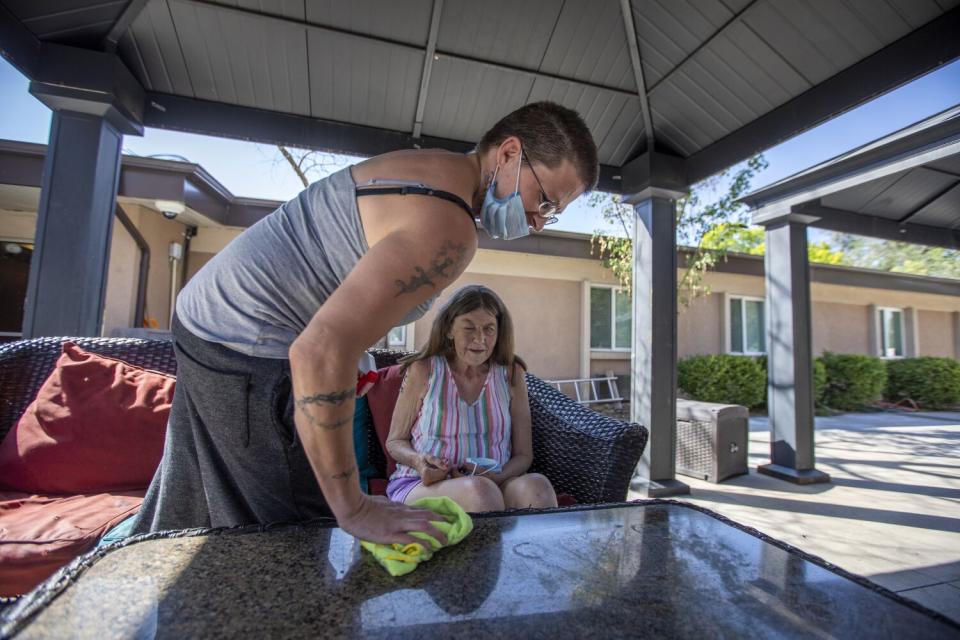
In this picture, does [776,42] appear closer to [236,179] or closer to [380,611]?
[380,611]

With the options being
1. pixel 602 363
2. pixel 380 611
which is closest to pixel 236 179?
pixel 602 363

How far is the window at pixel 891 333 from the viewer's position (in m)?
13.2

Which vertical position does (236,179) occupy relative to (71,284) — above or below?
above

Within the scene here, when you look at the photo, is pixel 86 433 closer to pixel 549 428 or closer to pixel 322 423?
pixel 322 423

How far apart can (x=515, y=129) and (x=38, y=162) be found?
6.92 metres

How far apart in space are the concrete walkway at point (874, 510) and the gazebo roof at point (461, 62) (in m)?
2.64

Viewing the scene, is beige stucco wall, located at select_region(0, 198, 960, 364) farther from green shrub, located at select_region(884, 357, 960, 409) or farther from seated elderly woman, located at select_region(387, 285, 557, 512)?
seated elderly woman, located at select_region(387, 285, 557, 512)

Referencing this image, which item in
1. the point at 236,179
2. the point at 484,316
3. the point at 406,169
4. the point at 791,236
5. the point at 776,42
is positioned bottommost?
the point at 484,316

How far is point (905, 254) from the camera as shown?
23.0 meters

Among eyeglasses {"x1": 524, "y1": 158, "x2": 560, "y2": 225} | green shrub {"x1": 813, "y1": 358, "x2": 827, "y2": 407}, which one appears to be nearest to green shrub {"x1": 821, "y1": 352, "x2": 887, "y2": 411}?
green shrub {"x1": 813, "y1": 358, "x2": 827, "y2": 407}

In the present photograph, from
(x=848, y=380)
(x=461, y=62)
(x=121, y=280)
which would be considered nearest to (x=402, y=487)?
(x=461, y=62)

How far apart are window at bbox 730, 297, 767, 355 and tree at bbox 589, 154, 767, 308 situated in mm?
3290

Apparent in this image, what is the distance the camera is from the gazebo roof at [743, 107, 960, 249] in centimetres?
349

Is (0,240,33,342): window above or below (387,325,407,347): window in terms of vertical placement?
above
